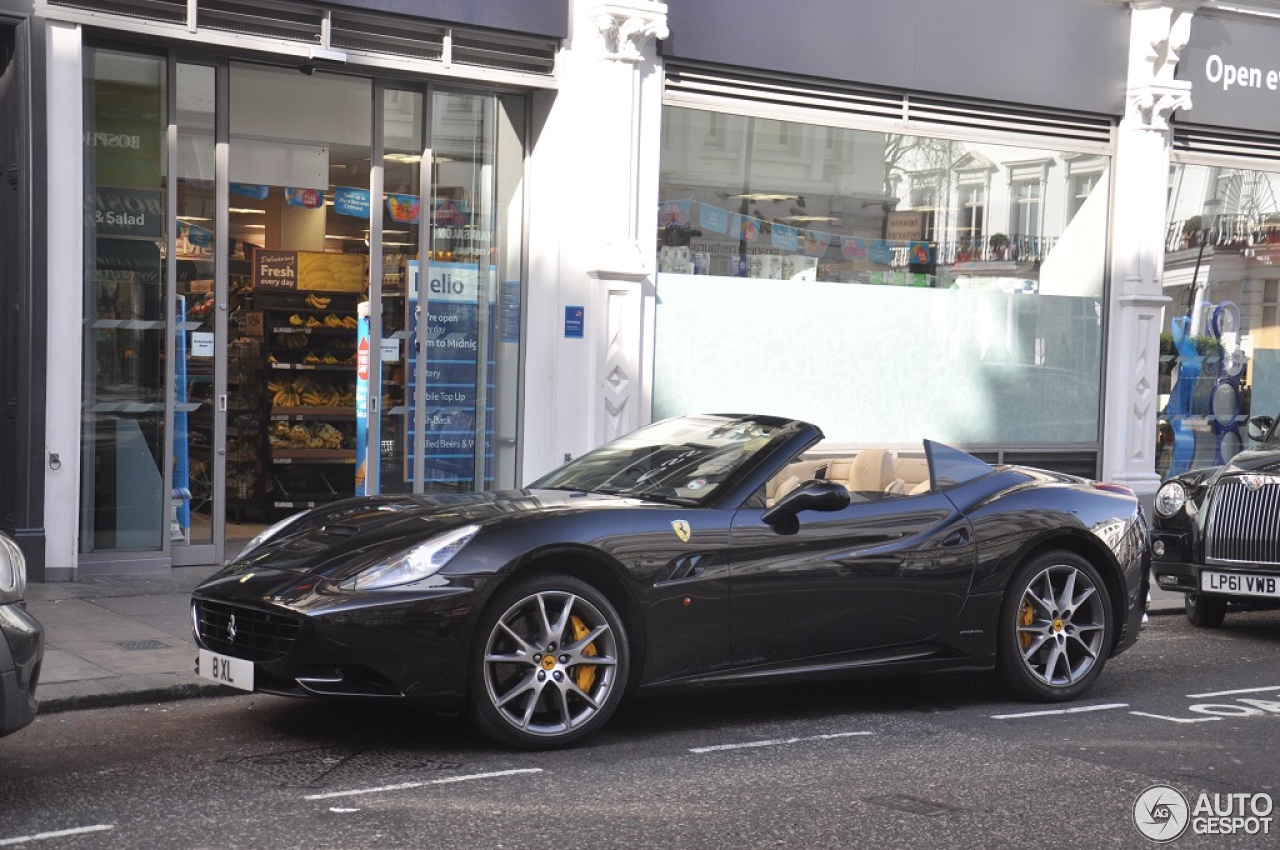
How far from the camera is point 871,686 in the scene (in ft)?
26.8

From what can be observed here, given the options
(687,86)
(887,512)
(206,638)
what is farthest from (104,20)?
(887,512)

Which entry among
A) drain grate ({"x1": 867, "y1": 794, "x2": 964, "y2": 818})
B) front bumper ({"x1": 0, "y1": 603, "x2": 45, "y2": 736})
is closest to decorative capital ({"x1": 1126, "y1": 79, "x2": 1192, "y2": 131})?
drain grate ({"x1": 867, "y1": 794, "x2": 964, "y2": 818})

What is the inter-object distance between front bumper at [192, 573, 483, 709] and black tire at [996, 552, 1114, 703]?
9.50ft

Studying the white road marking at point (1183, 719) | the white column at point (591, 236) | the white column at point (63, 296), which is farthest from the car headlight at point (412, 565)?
the white column at point (591, 236)

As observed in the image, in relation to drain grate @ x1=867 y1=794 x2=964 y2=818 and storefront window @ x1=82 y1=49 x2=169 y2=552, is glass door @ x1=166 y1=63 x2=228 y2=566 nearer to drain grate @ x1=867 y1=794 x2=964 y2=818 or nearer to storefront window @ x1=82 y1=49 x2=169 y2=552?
storefront window @ x1=82 y1=49 x2=169 y2=552

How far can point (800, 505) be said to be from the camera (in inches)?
275

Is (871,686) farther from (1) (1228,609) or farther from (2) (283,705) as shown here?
(1) (1228,609)

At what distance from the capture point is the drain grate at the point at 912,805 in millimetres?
5720

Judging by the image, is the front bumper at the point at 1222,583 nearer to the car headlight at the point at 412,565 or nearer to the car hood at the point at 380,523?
the car hood at the point at 380,523

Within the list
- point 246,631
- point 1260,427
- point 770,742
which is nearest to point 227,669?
point 246,631

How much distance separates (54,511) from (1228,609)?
801cm

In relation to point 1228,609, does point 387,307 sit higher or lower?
higher

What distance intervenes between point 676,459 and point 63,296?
5.06 metres

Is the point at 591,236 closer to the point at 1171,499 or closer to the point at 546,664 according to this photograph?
the point at 1171,499
